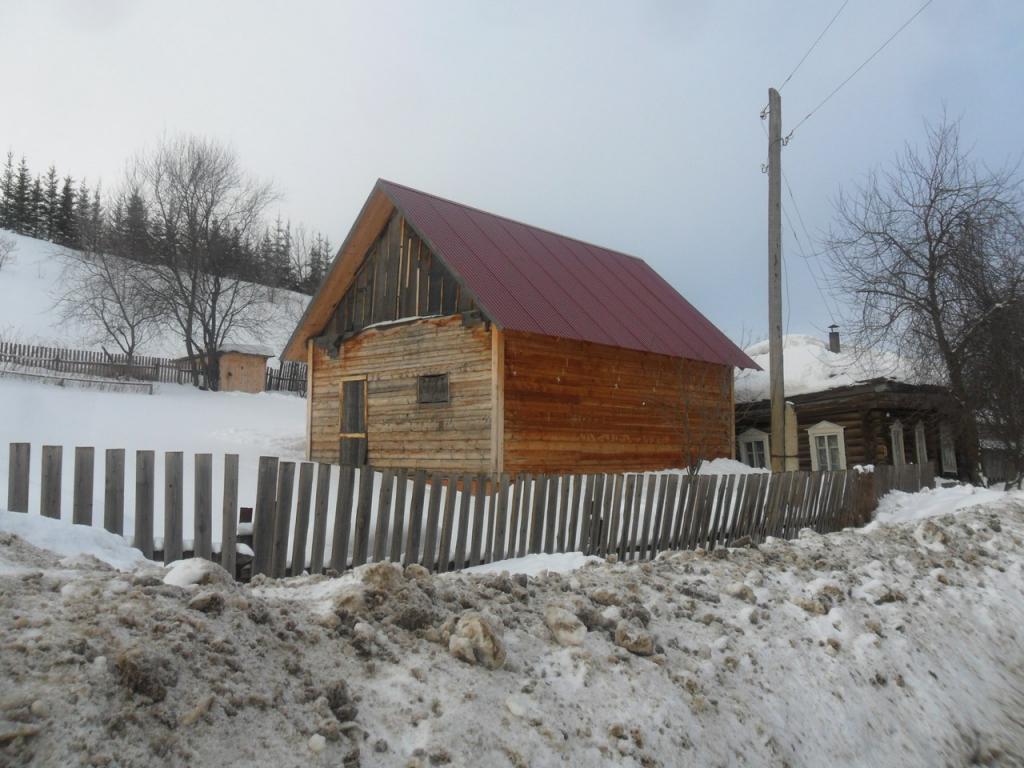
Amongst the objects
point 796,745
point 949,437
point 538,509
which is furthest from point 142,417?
point 949,437

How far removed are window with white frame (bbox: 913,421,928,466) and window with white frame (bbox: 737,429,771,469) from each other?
13.7 feet

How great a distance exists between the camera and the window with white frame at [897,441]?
19.4 meters

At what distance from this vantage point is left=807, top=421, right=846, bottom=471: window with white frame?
19.8 metres

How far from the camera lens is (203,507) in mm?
4957

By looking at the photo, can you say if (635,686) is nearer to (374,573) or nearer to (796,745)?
(796,745)

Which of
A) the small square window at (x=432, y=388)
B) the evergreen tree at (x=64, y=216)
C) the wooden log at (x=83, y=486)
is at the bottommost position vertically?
the wooden log at (x=83, y=486)

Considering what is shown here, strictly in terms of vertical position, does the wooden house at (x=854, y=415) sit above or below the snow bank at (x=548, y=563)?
above

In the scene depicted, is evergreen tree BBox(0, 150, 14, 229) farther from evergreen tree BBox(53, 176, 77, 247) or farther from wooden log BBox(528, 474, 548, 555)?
wooden log BBox(528, 474, 548, 555)

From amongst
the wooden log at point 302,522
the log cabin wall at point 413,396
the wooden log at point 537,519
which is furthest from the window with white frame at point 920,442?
the wooden log at point 302,522

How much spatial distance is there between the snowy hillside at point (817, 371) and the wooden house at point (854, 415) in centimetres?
3

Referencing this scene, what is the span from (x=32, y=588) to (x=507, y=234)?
A: 14.8 m

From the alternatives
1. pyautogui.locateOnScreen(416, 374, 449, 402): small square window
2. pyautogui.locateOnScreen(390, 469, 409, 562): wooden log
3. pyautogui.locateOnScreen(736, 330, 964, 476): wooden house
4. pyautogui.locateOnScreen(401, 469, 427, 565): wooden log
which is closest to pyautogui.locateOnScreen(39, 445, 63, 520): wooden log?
pyautogui.locateOnScreen(390, 469, 409, 562): wooden log

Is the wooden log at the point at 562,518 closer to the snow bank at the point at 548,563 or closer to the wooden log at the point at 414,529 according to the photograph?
the snow bank at the point at 548,563

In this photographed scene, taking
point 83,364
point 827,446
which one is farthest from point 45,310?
point 827,446
